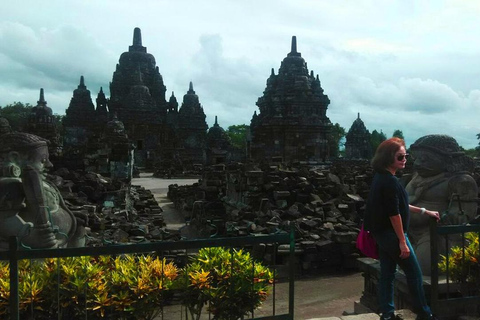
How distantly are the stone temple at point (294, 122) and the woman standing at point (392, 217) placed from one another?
2626 cm

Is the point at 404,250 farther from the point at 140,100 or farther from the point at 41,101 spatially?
the point at 140,100

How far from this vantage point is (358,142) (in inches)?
1775

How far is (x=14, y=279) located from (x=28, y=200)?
5.95 ft

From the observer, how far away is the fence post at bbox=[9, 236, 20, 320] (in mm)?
2850

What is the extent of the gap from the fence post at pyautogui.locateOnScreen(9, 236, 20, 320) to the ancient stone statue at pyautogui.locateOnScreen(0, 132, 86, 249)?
160 centimetres

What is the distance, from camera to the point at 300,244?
7.99 metres

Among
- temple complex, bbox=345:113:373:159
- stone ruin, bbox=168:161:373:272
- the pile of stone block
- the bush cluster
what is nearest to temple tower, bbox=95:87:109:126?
temple complex, bbox=345:113:373:159

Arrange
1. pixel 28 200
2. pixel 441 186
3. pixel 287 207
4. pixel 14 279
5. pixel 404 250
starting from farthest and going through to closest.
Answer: pixel 287 207
pixel 441 186
pixel 28 200
pixel 404 250
pixel 14 279

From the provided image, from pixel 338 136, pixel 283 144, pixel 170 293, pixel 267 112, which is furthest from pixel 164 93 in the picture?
pixel 170 293

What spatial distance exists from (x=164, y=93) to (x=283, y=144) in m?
21.2

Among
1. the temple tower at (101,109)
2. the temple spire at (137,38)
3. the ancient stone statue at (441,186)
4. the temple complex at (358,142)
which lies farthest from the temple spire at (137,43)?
the ancient stone statue at (441,186)

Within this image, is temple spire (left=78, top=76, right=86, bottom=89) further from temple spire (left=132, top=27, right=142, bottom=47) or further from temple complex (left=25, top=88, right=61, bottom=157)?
temple complex (left=25, top=88, right=61, bottom=157)

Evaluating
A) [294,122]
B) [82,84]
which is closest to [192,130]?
[82,84]

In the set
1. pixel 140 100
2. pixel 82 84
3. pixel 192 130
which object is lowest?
pixel 192 130
